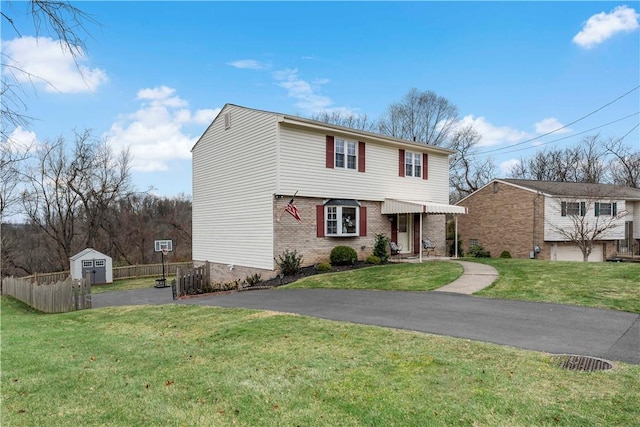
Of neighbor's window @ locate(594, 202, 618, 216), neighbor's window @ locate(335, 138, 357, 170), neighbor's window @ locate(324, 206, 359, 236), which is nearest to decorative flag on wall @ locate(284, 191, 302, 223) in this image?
neighbor's window @ locate(324, 206, 359, 236)

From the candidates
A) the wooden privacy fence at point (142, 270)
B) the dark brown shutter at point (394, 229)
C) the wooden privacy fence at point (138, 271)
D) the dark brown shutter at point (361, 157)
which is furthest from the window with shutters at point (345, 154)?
the wooden privacy fence at point (142, 270)

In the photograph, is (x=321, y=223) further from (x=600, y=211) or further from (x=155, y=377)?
(x=600, y=211)

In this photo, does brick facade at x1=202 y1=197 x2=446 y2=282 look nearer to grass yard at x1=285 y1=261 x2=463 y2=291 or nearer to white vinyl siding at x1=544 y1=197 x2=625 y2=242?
grass yard at x1=285 y1=261 x2=463 y2=291

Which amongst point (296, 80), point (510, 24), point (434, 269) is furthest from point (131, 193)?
point (510, 24)

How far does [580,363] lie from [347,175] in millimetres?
13389

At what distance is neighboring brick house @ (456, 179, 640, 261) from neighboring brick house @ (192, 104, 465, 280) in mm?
7972

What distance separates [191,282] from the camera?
15453 millimetres

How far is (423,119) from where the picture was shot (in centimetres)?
3769

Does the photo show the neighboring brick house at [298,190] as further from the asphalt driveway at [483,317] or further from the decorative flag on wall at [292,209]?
the asphalt driveway at [483,317]

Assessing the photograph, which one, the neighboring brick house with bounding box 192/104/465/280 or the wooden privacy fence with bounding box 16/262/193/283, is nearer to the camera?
the neighboring brick house with bounding box 192/104/465/280

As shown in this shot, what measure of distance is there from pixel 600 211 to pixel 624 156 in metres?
17.1

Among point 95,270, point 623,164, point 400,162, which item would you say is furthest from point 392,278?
point 623,164

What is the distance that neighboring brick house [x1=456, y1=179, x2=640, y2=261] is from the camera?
24578mm

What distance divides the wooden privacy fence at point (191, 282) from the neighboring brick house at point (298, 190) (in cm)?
164
